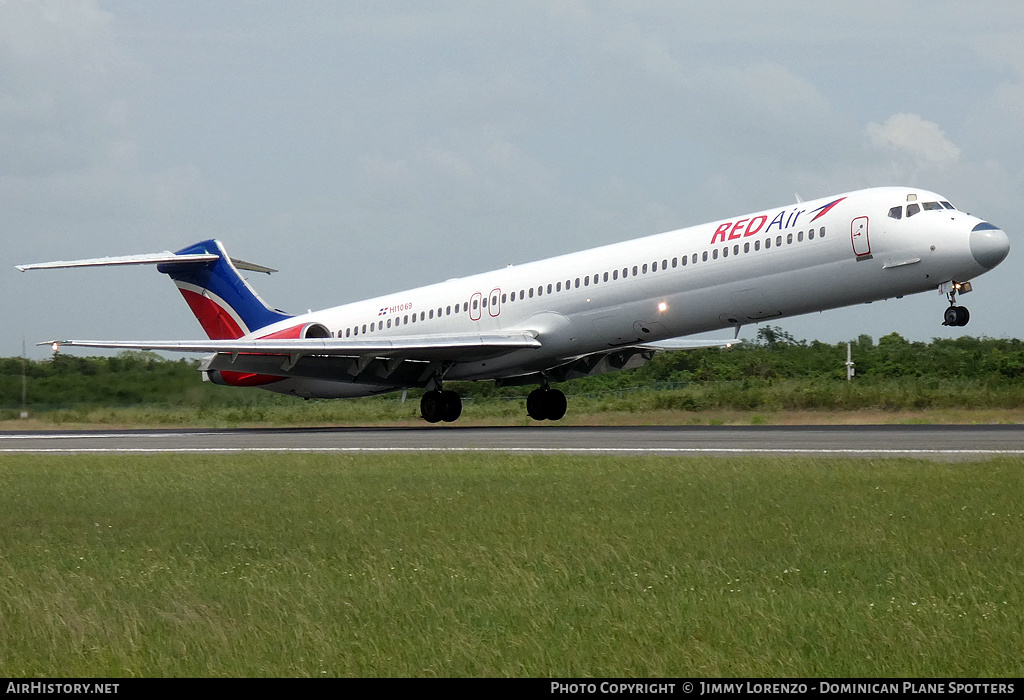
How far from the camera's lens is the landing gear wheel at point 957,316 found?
22.1m

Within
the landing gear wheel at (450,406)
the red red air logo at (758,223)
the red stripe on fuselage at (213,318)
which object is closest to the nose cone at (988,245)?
the red red air logo at (758,223)

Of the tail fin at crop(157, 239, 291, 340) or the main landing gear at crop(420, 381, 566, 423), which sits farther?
the tail fin at crop(157, 239, 291, 340)

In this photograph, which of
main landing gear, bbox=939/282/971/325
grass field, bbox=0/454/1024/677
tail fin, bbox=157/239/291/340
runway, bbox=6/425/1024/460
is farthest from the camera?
tail fin, bbox=157/239/291/340

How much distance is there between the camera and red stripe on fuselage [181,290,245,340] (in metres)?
36.1

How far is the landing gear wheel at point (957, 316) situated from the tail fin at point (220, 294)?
20775mm

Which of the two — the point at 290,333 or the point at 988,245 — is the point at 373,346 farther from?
the point at 988,245

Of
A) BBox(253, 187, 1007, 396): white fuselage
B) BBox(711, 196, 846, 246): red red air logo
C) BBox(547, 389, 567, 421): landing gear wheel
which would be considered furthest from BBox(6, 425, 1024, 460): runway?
BBox(711, 196, 846, 246): red red air logo

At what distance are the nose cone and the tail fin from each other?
21.1 meters

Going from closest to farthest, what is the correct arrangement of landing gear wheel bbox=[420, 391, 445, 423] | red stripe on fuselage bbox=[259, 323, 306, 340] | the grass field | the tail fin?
the grass field
landing gear wheel bbox=[420, 391, 445, 423]
red stripe on fuselage bbox=[259, 323, 306, 340]
the tail fin

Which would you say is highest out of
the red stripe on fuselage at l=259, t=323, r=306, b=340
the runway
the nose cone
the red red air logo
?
the red red air logo

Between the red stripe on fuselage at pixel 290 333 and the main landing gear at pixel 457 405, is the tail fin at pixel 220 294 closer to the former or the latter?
the red stripe on fuselage at pixel 290 333

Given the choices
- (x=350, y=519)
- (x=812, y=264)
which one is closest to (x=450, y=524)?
(x=350, y=519)

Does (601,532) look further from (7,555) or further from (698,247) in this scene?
(698,247)

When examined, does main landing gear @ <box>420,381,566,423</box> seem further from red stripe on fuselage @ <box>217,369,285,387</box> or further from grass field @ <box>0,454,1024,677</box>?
grass field @ <box>0,454,1024,677</box>
